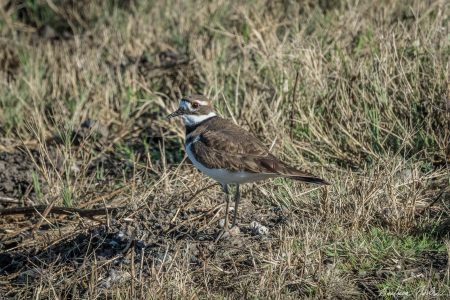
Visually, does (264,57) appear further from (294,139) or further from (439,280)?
(439,280)

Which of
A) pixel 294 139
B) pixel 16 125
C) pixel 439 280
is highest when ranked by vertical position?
pixel 439 280

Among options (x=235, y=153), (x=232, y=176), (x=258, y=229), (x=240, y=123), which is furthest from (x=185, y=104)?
(x=258, y=229)

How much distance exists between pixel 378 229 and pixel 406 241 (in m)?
0.22

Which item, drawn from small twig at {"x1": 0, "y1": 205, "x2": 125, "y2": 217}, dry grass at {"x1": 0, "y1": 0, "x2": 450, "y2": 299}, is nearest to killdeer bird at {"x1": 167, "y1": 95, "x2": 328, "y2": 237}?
dry grass at {"x1": 0, "y1": 0, "x2": 450, "y2": 299}

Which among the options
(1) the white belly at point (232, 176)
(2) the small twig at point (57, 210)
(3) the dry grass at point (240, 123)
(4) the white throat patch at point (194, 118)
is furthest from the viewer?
(4) the white throat patch at point (194, 118)

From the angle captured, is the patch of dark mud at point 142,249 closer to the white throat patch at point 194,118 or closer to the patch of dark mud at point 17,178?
the white throat patch at point 194,118

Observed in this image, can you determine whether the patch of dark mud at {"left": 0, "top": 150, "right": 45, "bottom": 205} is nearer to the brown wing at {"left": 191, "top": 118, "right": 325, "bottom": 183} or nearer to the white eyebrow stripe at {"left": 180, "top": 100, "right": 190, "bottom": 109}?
the white eyebrow stripe at {"left": 180, "top": 100, "right": 190, "bottom": 109}

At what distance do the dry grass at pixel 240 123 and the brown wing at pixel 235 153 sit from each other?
393mm

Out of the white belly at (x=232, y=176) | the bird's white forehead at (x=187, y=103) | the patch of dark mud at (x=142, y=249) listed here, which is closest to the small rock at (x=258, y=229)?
the patch of dark mud at (x=142, y=249)

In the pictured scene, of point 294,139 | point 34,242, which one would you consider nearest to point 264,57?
point 294,139

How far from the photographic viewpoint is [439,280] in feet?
17.7

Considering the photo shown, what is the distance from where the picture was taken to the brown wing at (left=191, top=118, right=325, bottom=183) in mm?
6020

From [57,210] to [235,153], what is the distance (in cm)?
155

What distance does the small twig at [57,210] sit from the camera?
665 centimetres
